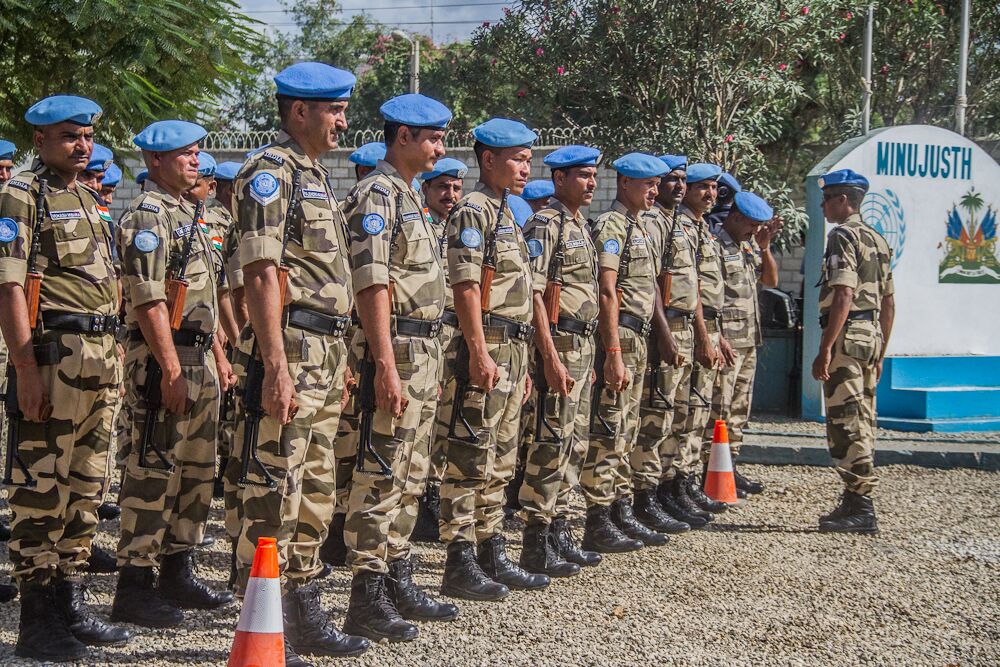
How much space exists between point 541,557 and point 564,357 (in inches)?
41.1

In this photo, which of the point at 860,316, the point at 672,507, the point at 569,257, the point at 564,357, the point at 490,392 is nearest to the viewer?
the point at 490,392

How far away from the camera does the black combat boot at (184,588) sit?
203 inches

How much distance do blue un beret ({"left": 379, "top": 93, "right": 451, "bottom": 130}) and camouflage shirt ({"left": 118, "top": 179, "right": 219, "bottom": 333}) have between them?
106 cm

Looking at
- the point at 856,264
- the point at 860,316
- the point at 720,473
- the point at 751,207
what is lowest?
the point at 720,473

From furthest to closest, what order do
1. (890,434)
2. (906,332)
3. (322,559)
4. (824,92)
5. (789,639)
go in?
1. (824,92)
2. (906,332)
3. (890,434)
4. (322,559)
5. (789,639)

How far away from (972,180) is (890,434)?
3.05m

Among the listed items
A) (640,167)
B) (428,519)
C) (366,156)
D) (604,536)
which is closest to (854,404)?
(604,536)

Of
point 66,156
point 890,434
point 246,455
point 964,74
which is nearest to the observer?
point 246,455

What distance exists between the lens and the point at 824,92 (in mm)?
17406

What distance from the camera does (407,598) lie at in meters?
4.99

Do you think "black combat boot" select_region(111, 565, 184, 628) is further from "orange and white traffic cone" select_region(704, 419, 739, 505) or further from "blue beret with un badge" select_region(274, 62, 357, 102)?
"orange and white traffic cone" select_region(704, 419, 739, 505)

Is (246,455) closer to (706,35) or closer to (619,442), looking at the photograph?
(619,442)

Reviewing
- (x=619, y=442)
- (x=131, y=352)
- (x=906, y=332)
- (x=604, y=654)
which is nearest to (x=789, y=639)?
(x=604, y=654)

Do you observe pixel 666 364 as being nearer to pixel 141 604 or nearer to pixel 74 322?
pixel 141 604
